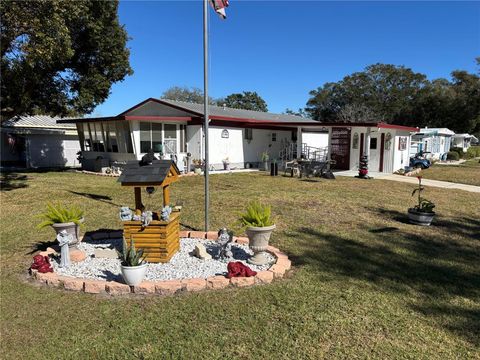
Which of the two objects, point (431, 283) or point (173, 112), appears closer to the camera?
point (431, 283)

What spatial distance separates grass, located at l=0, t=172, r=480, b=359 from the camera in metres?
3.03

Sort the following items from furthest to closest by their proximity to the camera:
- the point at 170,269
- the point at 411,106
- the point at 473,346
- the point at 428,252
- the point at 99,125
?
the point at 411,106 < the point at 99,125 < the point at 428,252 < the point at 170,269 < the point at 473,346

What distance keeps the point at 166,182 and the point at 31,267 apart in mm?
2056

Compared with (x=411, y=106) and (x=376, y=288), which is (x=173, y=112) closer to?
(x=376, y=288)

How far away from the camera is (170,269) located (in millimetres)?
4723

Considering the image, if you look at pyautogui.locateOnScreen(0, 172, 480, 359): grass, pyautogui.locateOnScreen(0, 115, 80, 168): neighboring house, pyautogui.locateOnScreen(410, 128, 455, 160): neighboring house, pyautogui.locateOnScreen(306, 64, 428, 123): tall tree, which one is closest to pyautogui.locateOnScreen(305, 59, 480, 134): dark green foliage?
pyautogui.locateOnScreen(306, 64, 428, 123): tall tree

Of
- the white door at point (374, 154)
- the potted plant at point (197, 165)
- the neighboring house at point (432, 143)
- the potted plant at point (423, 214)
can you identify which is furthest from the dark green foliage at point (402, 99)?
the potted plant at point (423, 214)

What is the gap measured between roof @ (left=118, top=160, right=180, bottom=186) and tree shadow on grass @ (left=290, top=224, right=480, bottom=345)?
2261 millimetres

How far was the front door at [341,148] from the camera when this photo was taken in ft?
61.6

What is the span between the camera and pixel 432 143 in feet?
94.1

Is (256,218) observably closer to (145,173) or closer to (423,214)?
(145,173)

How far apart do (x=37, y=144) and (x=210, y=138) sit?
11.2m

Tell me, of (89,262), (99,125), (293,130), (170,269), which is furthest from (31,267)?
(293,130)

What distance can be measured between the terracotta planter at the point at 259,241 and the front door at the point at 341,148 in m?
15.0
